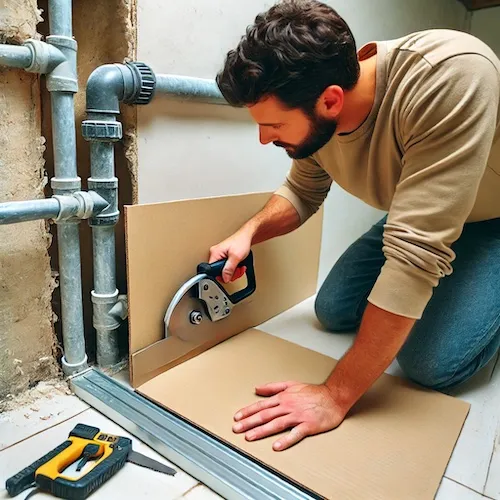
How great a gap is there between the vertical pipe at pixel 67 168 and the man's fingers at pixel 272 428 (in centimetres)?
42

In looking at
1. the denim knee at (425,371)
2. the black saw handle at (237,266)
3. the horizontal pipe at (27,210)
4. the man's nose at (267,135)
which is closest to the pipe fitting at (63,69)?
the horizontal pipe at (27,210)

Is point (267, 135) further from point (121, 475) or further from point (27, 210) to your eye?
point (121, 475)

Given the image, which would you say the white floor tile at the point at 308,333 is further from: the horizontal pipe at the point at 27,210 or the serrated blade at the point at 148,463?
the horizontal pipe at the point at 27,210

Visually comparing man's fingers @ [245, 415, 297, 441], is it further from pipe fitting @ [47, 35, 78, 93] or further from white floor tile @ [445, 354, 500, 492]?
pipe fitting @ [47, 35, 78, 93]

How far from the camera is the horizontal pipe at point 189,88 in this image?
0.96 m

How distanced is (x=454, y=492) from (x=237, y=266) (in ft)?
2.11

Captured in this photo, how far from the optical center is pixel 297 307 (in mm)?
1538

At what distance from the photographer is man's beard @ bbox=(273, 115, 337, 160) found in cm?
88

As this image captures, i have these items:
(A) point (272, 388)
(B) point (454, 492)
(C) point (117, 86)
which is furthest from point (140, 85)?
(B) point (454, 492)

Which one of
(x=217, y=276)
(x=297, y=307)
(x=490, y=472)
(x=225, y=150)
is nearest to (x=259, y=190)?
(x=225, y=150)

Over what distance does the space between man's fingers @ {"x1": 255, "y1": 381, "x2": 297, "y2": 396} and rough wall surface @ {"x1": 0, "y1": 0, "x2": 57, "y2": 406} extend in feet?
1.55

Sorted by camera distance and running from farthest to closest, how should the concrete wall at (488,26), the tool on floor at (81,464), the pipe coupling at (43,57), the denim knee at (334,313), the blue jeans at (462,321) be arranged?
1. the concrete wall at (488,26)
2. the denim knee at (334,313)
3. the blue jeans at (462,321)
4. the pipe coupling at (43,57)
5. the tool on floor at (81,464)

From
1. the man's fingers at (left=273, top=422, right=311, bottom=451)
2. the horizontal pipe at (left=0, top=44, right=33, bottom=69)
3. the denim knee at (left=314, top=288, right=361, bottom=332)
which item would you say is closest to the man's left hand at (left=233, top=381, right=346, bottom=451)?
the man's fingers at (left=273, top=422, right=311, bottom=451)

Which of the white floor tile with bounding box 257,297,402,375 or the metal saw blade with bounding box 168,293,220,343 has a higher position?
the metal saw blade with bounding box 168,293,220,343
